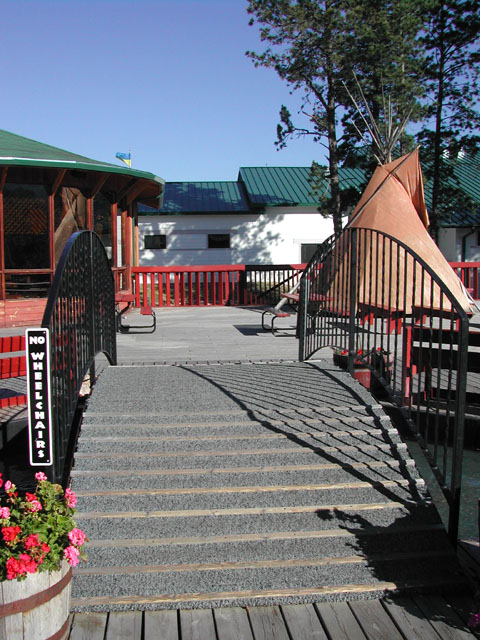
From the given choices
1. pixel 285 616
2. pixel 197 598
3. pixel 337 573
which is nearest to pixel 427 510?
pixel 337 573

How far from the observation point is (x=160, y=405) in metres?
5.92

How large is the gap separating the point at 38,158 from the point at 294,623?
34.7 ft

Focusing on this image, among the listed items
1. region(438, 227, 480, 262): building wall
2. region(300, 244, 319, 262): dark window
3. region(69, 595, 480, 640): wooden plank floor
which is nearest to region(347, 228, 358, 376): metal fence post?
region(69, 595, 480, 640): wooden plank floor

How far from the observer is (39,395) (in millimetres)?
3789

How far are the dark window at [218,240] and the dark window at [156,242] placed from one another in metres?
2.20

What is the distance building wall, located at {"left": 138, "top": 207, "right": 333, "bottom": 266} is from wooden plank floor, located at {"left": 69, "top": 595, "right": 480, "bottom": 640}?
1102 inches

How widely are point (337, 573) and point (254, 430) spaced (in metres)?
1.67

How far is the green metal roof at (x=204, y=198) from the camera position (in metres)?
31.6

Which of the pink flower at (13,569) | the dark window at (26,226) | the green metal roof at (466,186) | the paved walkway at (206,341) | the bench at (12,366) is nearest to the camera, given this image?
the pink flower at (13,569)

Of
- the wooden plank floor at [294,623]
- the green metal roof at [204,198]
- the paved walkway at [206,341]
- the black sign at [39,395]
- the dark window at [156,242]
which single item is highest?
the green metal roof at [204,198]

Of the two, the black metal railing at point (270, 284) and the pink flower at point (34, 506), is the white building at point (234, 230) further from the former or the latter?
the pink flower at point (34, 506)

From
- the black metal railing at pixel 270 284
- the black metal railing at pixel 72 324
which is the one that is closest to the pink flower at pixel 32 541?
the black metal railing at pixel 72 324

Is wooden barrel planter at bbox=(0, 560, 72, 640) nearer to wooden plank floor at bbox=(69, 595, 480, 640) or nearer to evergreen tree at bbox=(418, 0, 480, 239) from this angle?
wooden plank floor at bbox=(69, 595, 480, 640)

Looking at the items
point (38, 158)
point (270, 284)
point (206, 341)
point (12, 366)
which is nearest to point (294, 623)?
point (12, 366)
